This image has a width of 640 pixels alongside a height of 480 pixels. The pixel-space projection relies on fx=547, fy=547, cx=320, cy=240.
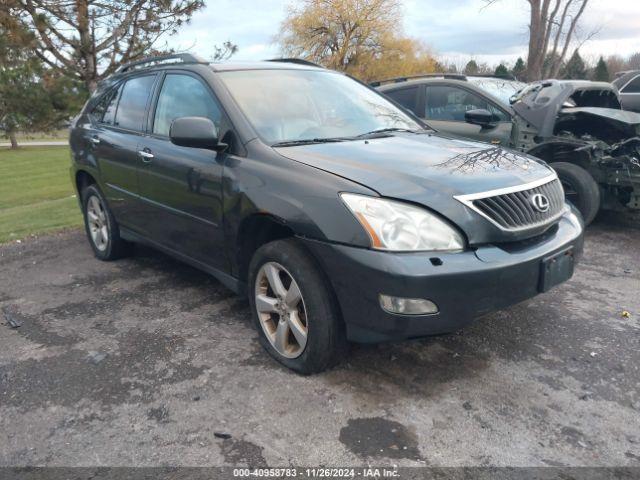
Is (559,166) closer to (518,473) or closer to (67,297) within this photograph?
(518,473)

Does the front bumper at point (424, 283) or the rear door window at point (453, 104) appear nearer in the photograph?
the front bumper at point (424, 283)

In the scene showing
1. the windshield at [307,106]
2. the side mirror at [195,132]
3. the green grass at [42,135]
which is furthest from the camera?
the green grass at [42,135]

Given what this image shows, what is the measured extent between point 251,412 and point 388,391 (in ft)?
2.35

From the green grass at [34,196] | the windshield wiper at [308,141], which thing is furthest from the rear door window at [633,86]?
the green grass at [34,196]

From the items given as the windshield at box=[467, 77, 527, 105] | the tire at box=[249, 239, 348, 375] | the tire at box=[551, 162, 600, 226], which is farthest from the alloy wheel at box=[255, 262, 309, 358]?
the windshield at box=[467, 77, 527, 105]

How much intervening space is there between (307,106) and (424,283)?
1.77 metres

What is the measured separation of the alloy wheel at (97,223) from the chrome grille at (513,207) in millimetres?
3718

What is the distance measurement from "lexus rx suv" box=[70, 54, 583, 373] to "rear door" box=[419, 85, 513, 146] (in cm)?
257

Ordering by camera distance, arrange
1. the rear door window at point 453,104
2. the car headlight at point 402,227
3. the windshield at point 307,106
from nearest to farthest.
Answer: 1. the car headlight at point 402,227
2. the windshield at point 307,106
3. the rear door window at point 453,104

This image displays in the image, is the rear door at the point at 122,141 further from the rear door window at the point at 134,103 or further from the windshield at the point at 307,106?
the windshield at the point at 307,106

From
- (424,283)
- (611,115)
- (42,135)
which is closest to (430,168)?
(424,283)

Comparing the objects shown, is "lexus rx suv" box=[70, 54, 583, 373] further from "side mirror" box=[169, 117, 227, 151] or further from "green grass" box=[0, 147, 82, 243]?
"green grass" box=[0, 147, 82, 243]

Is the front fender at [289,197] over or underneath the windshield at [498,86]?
underneath

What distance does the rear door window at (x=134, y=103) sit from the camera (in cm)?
442
